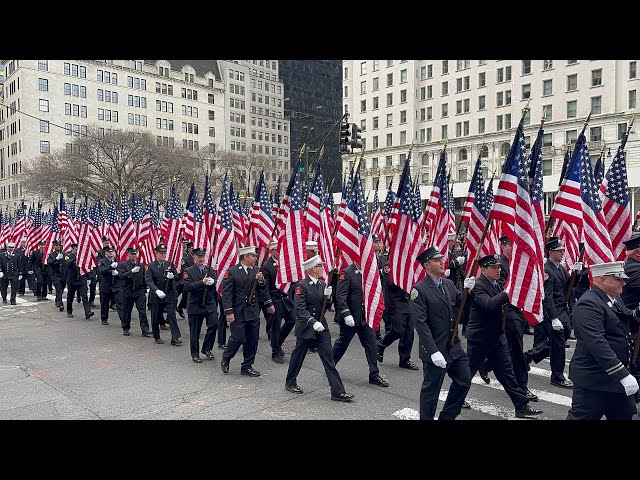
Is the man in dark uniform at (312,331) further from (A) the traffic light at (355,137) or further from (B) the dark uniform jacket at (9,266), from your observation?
(B) the dark uniform jacket at (9,266)

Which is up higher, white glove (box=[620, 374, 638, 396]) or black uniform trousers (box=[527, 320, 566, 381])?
white glove (box=[620, 374, 638, 396])

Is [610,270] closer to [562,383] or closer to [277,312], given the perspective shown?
[562,383]

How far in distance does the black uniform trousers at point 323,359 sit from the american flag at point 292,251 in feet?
7.14

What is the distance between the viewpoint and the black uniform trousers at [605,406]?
4668 mm

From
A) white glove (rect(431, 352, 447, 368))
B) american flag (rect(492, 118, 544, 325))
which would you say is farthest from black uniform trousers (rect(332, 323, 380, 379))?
white glove (rect(431, 352, 447, 368))

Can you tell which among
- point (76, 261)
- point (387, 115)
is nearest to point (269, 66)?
point (387, 115)

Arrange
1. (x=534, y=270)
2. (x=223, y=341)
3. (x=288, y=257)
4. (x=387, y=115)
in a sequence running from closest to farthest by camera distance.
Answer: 1. (x=534, y=270)
2. (x=288, y=257)
3. (x=223, y=341)
4. (x=387, y=115)

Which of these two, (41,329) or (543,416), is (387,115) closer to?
(41,329)

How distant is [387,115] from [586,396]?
7158 centimetres

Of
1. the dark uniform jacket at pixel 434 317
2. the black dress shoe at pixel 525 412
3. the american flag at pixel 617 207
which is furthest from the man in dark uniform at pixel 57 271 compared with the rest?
the american flag at pixel 617 207

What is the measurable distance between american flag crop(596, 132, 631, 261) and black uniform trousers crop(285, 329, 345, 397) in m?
5.52

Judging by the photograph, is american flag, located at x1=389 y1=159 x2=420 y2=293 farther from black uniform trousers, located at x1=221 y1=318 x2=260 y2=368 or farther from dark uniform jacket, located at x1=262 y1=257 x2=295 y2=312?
black uniform trousers, located at x1=221 y1=318 x2=260 y2=368

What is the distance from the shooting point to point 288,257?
31.6ft

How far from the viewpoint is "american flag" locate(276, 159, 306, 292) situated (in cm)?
957
